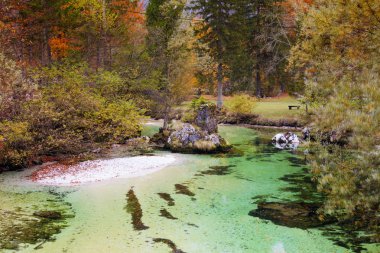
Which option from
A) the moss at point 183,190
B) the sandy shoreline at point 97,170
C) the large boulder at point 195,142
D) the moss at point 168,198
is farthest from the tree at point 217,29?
the moss at point 168,198

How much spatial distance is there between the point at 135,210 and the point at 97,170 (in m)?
6.63

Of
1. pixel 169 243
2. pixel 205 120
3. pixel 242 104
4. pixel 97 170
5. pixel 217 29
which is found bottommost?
pixel 169 243

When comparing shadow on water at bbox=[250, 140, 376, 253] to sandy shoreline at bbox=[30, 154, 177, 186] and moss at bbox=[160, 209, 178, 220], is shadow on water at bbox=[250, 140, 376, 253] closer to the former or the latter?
moss at bbox=[160, 209, 178, 220]

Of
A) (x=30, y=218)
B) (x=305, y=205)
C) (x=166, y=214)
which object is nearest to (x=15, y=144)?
(x=30, y=218)

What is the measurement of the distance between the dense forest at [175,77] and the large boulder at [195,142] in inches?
113

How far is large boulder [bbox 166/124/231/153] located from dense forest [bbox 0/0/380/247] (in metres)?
2.86

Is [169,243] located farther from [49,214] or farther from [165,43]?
[165,43]

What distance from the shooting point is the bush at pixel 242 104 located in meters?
39.2

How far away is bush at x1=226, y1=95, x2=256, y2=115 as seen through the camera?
1545 inches

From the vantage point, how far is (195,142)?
25.2 metres

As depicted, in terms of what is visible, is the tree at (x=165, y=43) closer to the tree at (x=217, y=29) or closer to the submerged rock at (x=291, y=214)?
the tree at (x=217, y=29)

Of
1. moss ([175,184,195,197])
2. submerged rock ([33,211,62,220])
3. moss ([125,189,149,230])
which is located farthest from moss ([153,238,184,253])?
moss ([175,184,195,197])

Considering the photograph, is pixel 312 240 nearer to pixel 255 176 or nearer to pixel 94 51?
pixel 255 176

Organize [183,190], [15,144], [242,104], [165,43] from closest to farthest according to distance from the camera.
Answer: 1. [183,190]
2. [15,144]
3. [165,43]
4. [242,104]
